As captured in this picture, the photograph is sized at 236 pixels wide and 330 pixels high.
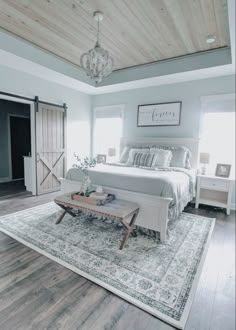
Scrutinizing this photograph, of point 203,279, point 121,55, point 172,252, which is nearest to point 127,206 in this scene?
point 172,252

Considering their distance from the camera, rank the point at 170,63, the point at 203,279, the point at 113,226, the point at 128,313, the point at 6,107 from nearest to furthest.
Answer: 1. the point at 128,313
2. the point at 203,279
3. the point at 113,226
4. the point at 170,63
5. the point at 6,107

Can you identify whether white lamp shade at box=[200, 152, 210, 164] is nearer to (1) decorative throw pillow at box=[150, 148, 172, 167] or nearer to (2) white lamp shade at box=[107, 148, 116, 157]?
(1) decorative throw pillow at box=[150, 148, 172, 167]

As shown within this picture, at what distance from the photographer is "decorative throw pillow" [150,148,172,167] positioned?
147 inches

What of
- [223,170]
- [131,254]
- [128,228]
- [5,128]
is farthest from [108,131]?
[131,254]

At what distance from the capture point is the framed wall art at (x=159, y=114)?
4.34 metres

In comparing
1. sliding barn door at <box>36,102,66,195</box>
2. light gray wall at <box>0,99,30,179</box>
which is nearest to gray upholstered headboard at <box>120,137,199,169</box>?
sliding barn door at <box>36,102,66,195</box>

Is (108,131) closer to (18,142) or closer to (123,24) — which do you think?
(18,142)

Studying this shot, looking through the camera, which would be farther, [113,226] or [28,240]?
[113,226]

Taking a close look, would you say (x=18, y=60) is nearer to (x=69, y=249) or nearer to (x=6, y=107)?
(x=6, y=107)

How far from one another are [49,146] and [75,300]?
365cm

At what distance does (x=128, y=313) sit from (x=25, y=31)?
378 centimetres

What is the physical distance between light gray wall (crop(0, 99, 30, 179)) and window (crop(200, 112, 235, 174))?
5181 mm

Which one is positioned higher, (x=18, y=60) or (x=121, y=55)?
(x=121, y=55)

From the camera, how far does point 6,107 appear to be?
5578mm
